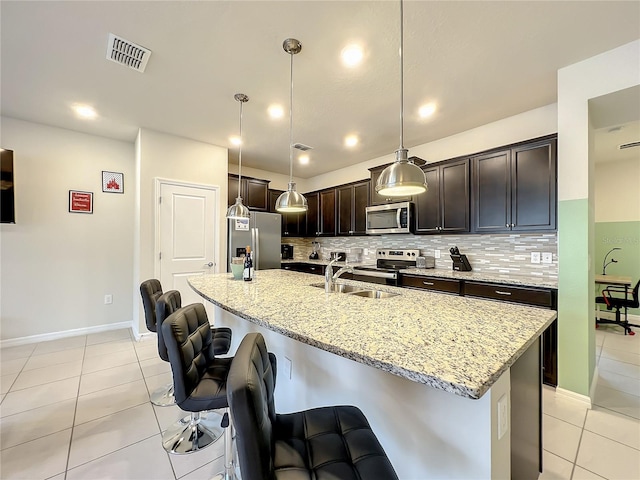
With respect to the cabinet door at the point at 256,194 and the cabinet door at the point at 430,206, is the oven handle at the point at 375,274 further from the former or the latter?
the cabinet door at the point at 256,194

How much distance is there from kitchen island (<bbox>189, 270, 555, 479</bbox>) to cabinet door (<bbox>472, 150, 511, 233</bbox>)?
65.4 inches

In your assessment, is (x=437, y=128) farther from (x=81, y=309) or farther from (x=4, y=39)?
(x=81, y=309)

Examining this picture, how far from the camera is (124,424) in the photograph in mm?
1896

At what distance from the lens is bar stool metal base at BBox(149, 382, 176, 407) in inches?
83.2

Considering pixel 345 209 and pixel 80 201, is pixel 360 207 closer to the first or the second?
pixel 345 209

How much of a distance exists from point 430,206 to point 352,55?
213 centimetres

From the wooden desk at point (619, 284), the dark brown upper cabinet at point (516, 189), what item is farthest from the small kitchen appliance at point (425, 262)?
the wooden desk at point (619, 284)

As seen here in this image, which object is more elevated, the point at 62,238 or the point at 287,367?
the point at 62,238

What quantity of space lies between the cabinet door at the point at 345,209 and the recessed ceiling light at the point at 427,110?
1813mm

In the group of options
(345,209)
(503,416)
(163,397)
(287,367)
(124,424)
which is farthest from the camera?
(345,209)

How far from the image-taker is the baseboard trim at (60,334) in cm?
320

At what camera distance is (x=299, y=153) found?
4422 mm

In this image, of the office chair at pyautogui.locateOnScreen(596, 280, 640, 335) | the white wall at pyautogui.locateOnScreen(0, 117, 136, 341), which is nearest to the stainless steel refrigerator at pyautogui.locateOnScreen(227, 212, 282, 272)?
the white wall at pyautogui.locateOnScreen(0, 117, 136, 341)

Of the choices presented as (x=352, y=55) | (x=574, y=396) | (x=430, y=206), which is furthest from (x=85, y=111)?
(x=574, y=396)
